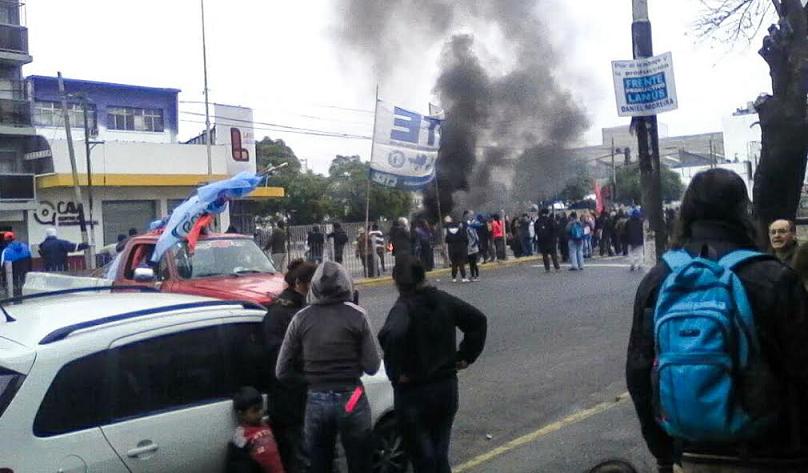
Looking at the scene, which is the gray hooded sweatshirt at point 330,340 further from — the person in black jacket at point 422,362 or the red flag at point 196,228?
the red flag at point 196,228

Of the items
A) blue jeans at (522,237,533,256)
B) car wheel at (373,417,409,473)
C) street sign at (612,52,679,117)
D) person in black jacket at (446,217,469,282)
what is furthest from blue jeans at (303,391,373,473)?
blue jeans at (522,237,533,256)

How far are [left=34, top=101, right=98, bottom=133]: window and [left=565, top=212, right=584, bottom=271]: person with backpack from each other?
28.3 m

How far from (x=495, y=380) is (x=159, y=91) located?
136ft

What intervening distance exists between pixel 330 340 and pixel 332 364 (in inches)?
4.7

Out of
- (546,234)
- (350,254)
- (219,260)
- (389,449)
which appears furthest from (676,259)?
(350,254)

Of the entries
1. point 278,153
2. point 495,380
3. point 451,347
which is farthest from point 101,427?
point 278,153

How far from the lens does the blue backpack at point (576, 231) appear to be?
851 inches

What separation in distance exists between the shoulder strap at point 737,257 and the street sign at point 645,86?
6.17 meters

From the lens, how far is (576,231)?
21.8 meters

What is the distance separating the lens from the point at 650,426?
9.74ft

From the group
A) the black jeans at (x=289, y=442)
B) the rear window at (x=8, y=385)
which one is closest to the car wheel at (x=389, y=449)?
the black jeans at (x=289, y=442)

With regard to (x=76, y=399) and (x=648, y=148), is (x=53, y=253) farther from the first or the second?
(x=76, y=399)

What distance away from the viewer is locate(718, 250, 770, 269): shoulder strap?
103 inches

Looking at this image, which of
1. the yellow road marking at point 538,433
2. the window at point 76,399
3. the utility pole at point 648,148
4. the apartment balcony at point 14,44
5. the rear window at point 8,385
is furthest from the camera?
the apartment balcony at point 14,44
